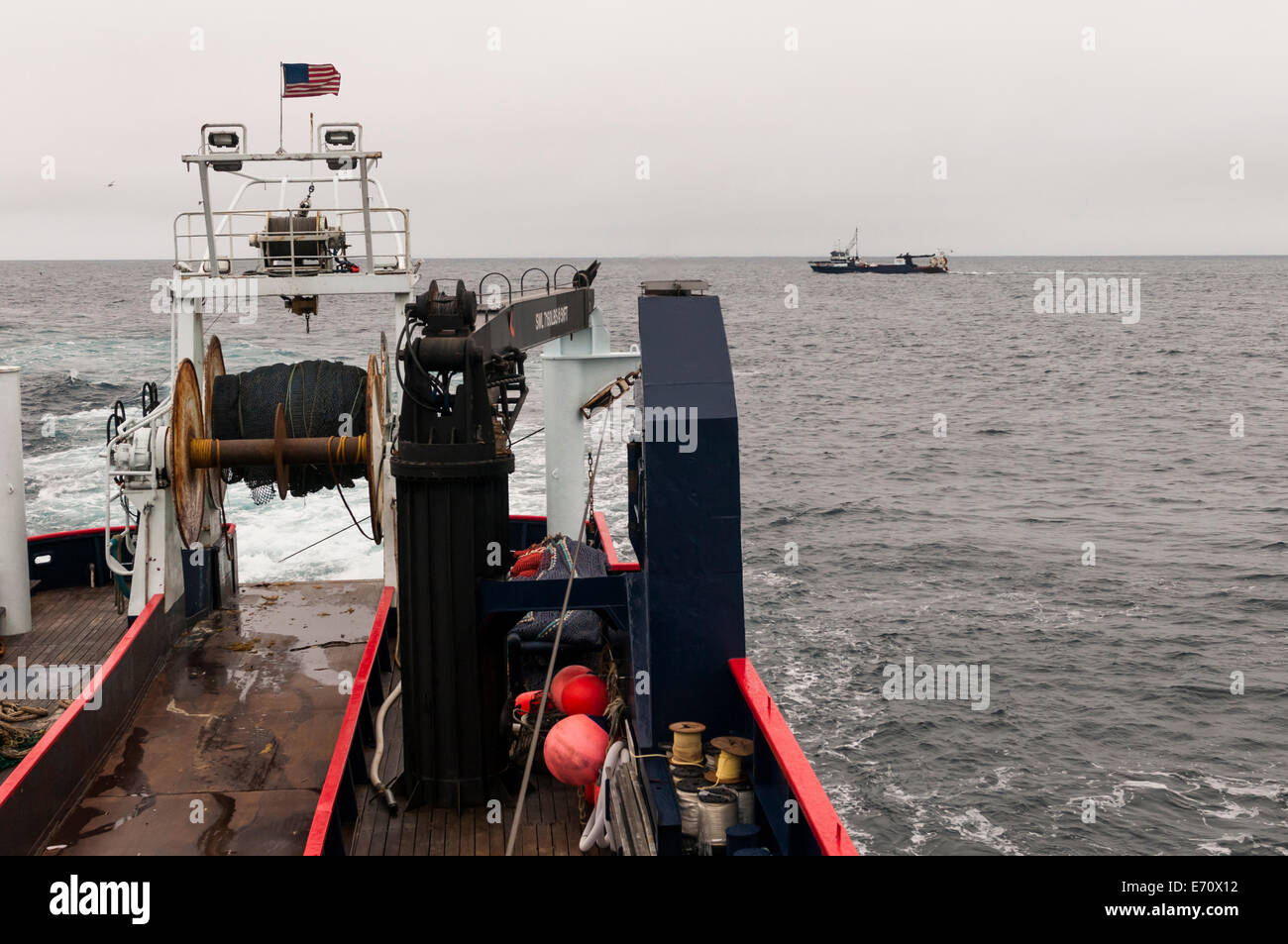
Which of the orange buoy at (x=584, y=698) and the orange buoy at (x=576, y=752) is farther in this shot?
the orange buoy at (x=584, y=698)

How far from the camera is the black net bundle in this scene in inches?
572

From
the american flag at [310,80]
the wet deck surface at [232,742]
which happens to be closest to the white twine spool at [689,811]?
the wet deck surface at [232,742]

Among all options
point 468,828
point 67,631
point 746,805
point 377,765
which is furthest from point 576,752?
point 67,631

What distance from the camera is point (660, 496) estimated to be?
8977 millimetres

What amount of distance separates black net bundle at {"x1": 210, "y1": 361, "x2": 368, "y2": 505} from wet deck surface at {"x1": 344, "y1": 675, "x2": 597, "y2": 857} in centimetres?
598

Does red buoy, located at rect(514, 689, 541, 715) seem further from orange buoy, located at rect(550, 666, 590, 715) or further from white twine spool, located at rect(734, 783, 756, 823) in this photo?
white twine spool, located at rect(734, 783, 756, 823)

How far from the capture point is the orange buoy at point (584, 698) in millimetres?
9805

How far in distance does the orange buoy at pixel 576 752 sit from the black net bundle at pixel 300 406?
639 cm

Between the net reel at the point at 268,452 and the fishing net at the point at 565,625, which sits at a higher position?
the net reel at the point at 268,452

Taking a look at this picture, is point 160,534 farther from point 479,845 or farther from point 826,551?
point 826,551

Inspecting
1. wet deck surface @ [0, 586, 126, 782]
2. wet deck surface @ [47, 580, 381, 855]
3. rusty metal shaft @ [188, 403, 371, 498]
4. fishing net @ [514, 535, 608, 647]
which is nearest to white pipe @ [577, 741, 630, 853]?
fishing net @ [514, 535, 608, 647]

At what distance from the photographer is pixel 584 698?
9.81m

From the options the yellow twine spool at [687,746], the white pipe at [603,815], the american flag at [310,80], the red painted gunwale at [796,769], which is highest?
the american flag at [310,80]

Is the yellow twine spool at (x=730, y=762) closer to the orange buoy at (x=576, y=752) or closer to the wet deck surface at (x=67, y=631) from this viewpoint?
the orange buoy at (x=576, y=752)
